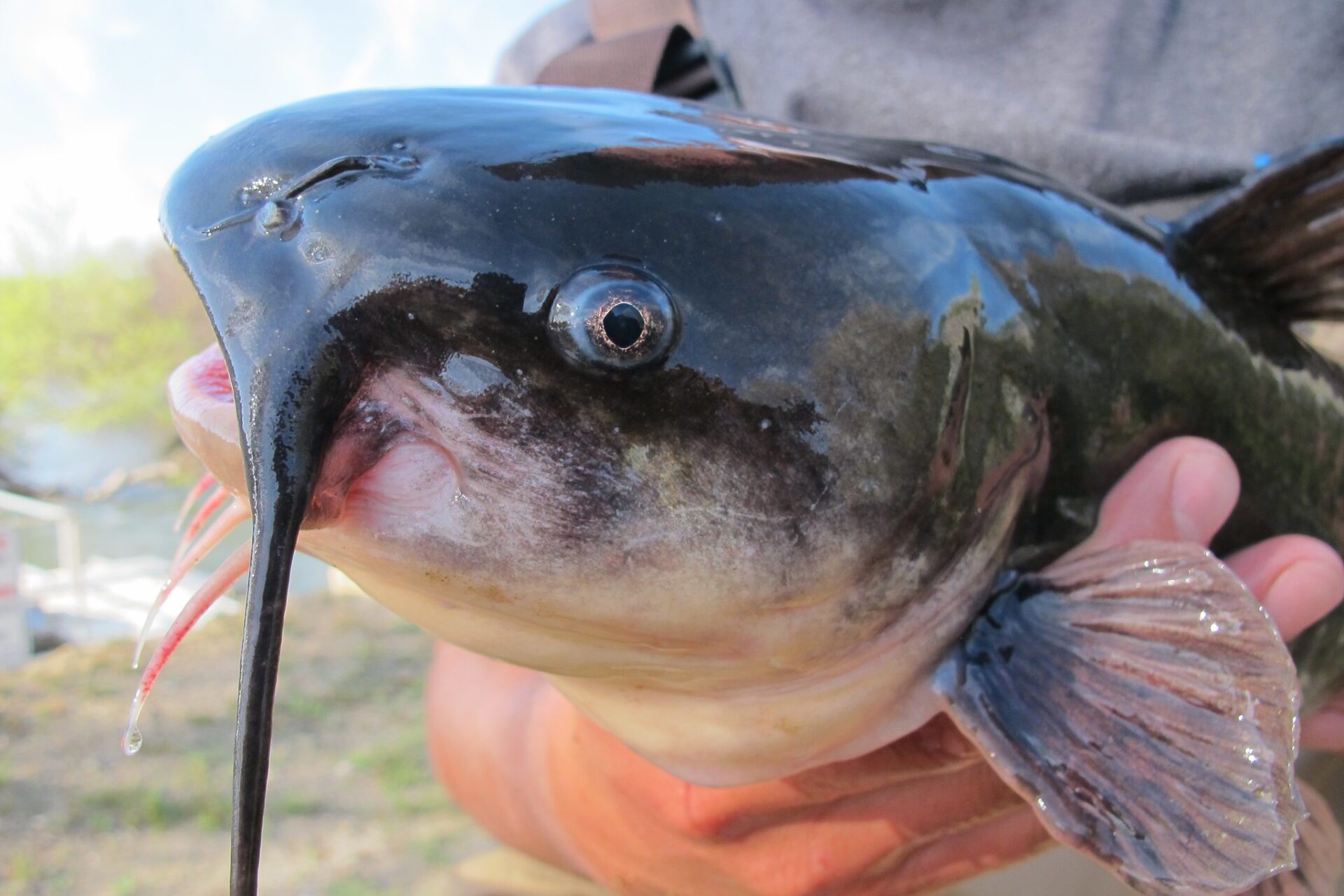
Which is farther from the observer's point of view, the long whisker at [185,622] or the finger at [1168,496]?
the finger at [1168,496]

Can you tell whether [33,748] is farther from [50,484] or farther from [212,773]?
[50,484]

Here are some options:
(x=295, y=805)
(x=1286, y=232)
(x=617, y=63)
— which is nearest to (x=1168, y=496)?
(x=1286, y=232)

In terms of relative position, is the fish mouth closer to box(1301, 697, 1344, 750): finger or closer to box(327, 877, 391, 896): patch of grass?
box(1301, 697, 1344, 750): finger

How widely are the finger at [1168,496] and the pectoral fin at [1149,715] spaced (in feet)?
0.41

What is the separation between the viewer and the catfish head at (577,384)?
76 centimetres

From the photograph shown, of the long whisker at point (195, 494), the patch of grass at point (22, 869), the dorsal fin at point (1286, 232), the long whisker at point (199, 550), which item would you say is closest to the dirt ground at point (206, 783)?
the patch of grass at point (22, 869)

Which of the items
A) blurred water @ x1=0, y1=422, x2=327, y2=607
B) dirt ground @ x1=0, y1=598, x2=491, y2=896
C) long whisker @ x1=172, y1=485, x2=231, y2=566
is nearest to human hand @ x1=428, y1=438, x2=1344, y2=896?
long whisker @ x1=172, y1=485, x2=231, y2=566

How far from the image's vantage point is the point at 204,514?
113cm

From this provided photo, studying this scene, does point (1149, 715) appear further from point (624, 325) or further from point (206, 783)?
point (206, 783)

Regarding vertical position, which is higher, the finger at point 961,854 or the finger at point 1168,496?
the finger at point 1168,496

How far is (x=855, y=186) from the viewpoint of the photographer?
3.27 ft

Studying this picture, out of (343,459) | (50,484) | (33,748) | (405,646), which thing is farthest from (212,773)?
(50,484)

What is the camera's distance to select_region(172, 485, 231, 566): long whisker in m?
1.11

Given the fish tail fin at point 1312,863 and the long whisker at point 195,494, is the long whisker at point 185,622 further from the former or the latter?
the fish tail fin at point 1312,863
